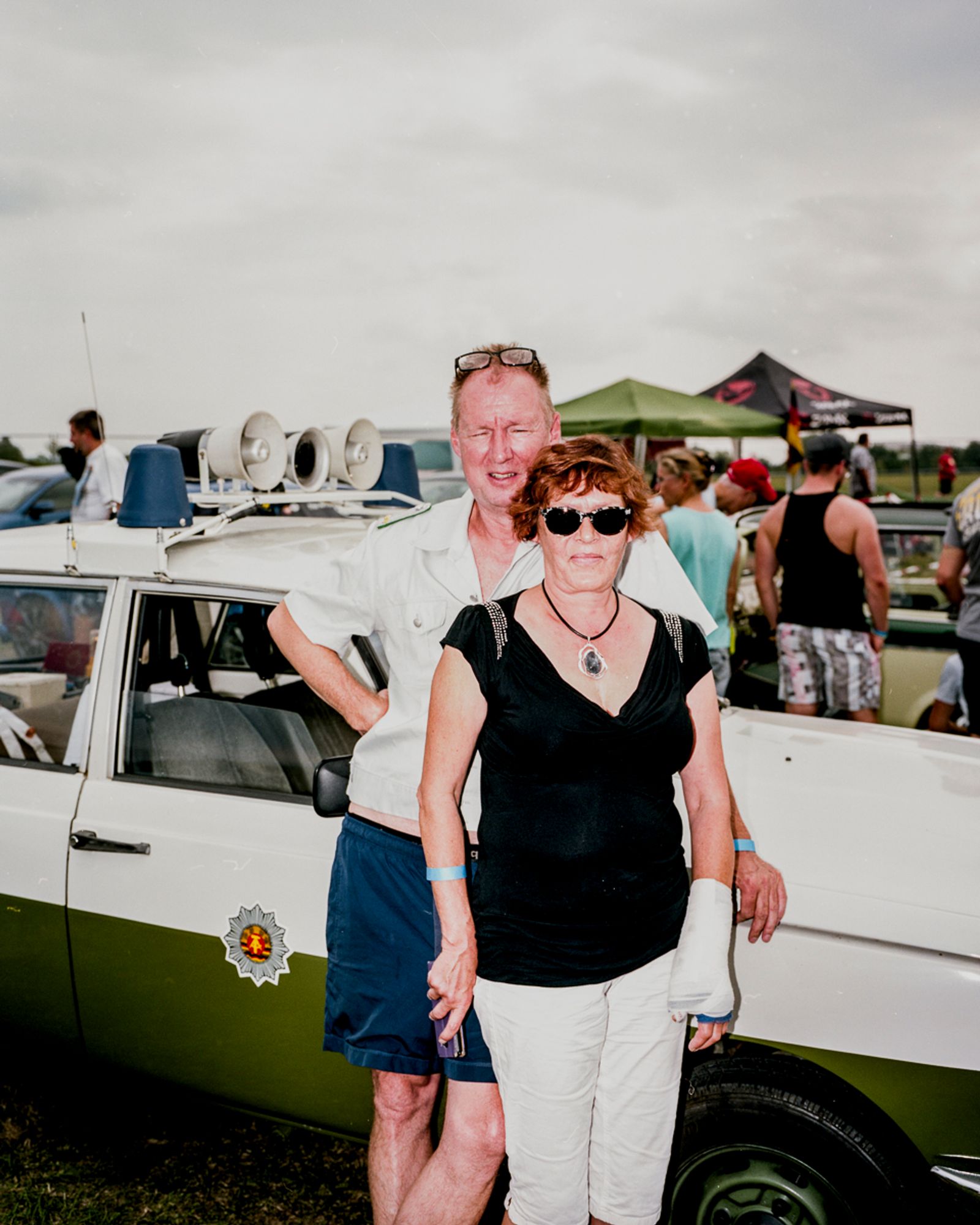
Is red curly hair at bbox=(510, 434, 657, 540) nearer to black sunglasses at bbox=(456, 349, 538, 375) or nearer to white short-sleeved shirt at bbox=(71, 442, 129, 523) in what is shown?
black sunglasses at bbox=(456, 349, 538, 375)

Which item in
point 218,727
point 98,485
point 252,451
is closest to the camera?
point 218,727

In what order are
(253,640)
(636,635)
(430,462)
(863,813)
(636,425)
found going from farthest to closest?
(430,462)
(636,425)
(253,640)
(863,813)
(636,635)

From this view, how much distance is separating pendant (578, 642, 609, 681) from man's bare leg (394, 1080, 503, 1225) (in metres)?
0.80

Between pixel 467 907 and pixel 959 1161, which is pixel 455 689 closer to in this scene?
pixel 467 907

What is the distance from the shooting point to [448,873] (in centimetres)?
173

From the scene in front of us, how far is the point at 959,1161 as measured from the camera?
6.16ft

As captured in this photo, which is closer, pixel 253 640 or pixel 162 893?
pixel 162 893

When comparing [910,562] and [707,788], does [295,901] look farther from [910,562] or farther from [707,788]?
[910,562]

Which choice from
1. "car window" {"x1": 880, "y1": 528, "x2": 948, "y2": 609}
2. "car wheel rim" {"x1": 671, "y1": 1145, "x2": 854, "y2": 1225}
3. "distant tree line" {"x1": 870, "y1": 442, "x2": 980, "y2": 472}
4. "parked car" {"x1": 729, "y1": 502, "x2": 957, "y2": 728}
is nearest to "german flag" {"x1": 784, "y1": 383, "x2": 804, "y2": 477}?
"parked car" {"x1": 729, "y1": 502, "x2": 957, "y2": 728}

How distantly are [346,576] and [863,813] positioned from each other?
1271mm

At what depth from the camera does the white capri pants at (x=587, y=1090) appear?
171cm

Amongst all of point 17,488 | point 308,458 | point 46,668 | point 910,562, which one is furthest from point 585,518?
point 17,488

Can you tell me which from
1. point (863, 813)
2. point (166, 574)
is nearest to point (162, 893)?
point (166, 574)

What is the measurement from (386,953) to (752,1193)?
0.85 meters
